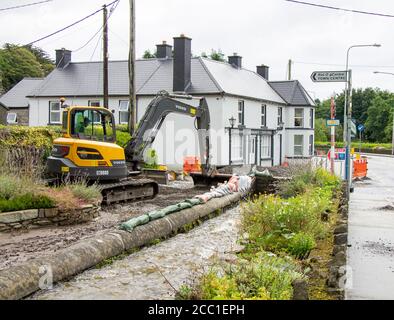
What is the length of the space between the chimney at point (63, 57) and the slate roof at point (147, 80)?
1.72 feet

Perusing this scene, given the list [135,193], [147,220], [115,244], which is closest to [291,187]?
[135,193]

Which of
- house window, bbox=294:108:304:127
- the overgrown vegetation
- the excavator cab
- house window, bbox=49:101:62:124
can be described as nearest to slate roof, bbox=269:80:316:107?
house window, bbox=294:108:304:127

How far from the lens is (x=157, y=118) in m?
18.7

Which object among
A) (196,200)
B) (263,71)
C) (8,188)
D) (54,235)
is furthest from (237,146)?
(54,235)

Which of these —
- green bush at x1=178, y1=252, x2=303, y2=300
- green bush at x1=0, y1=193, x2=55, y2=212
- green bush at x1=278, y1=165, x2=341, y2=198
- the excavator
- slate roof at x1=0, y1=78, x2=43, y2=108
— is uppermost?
slate roof at x1=0, y1=78, x2=43, y2=108

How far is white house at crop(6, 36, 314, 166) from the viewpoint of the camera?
33.5 metres

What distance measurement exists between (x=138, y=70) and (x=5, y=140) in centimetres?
2137

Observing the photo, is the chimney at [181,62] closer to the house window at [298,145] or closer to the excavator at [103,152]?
the excavator at [103,152]

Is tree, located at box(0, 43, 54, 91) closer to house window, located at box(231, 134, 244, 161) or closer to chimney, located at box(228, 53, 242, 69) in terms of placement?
chimney, located at box(228, 53, 242, 69)

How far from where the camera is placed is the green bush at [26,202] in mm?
11711

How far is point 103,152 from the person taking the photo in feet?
50.5

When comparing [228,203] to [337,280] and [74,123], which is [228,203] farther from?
[337,280]

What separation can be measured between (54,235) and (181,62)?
80.0ft

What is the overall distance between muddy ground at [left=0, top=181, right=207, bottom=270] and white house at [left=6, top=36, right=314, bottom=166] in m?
15.3
